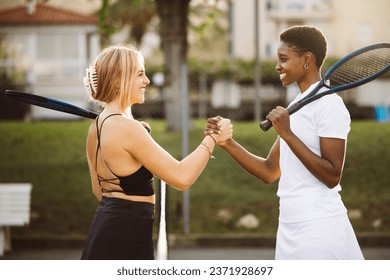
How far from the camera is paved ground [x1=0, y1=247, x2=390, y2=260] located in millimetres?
8484

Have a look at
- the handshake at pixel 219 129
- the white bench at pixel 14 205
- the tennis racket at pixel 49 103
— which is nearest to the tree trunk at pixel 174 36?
the white bench at pixel 14 205

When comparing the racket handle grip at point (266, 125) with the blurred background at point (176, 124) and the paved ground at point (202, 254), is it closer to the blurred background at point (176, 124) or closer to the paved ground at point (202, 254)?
the blurred background at point (176, 124)

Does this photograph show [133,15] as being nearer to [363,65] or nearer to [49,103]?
[363,65]

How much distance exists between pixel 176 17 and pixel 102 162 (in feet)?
34.6

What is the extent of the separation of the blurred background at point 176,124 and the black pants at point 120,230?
0.26 metres

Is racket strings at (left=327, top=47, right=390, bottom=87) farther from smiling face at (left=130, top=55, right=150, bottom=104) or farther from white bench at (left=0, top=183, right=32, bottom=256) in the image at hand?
white bench at (left=0, top=183, right=32, bottom=256)

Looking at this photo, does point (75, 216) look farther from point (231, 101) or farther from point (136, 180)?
point (231, 101)

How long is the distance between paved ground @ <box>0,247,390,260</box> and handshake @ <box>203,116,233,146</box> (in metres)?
4.74

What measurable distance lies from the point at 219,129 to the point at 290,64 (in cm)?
44

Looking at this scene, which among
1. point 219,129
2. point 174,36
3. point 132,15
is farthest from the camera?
point 132,15

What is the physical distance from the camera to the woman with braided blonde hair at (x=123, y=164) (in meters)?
3.34

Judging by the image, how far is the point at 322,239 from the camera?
3.41m

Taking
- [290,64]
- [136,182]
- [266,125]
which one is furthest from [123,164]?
[290,64]

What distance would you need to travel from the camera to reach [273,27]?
98.6 feet
